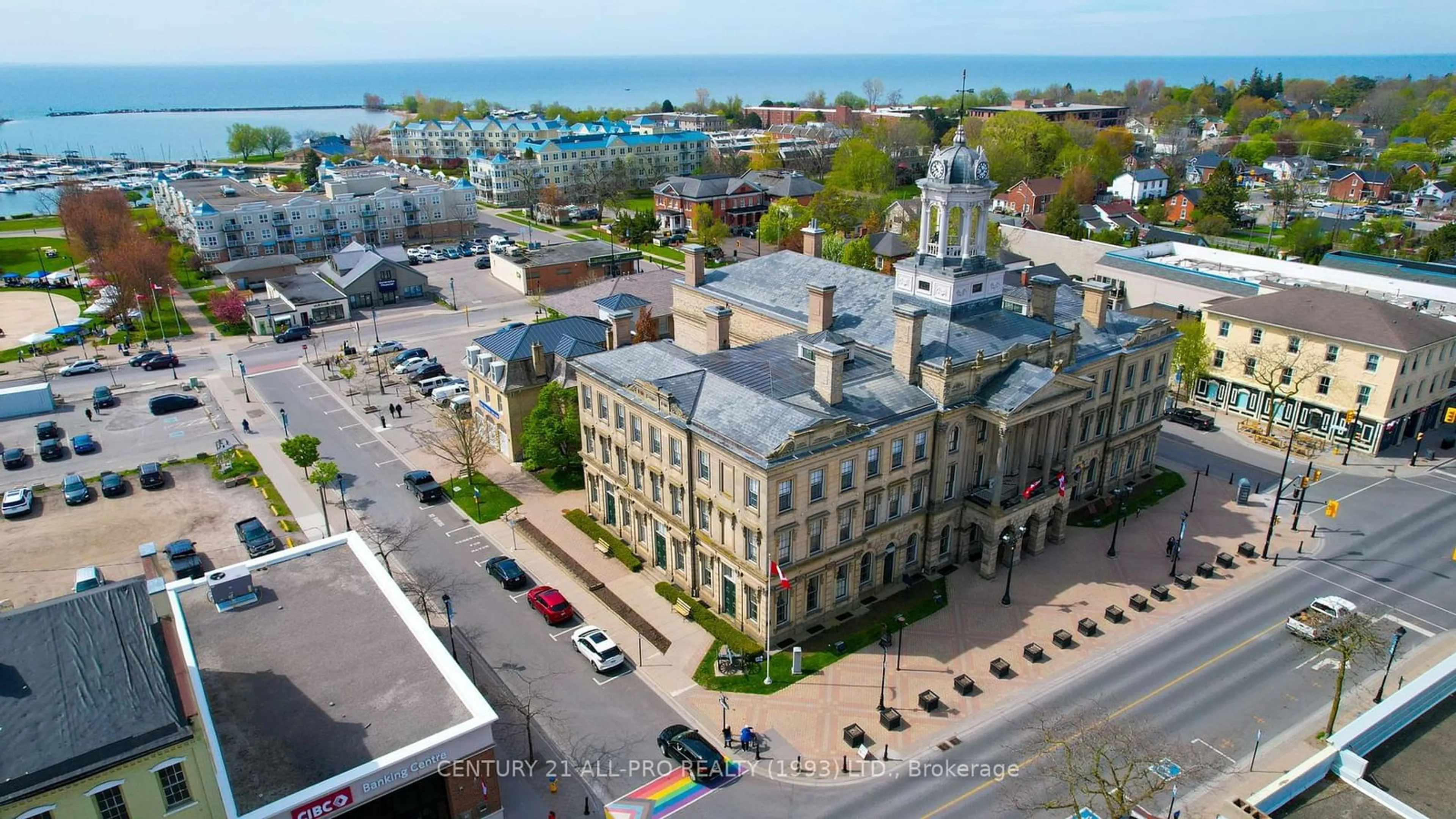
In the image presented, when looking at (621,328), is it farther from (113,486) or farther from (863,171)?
(863,171)

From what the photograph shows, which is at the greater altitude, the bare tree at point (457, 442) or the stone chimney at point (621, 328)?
the stone chimney at point (621, 328)

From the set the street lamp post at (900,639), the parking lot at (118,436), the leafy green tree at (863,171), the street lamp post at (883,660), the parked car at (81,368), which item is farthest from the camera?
the leafy green tree at (863,171)

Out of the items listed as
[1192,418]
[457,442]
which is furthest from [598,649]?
[1192,418]

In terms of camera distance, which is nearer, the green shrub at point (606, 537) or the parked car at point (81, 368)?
the green shrub at point (606, 537)

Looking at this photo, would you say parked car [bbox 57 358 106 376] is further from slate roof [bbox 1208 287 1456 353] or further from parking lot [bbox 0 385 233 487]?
slate roof [bbox 1208 287 1456 353]

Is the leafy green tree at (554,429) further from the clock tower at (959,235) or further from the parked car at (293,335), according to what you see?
the parked car at (293,335)

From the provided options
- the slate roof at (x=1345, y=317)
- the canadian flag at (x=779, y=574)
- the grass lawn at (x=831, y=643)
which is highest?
the slate roof at (x=1345, y=317)

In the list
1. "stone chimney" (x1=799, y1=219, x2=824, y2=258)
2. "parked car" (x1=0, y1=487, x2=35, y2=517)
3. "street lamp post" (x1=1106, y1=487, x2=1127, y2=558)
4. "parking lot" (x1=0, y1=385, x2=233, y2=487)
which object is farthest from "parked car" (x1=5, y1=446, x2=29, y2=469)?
"street lamp post" (x1=1106, y1=487, x2=1127, y2=558)

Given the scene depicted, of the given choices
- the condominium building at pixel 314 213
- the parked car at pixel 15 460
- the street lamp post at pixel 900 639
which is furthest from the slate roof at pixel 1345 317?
the condominium building at pixel 314 213
